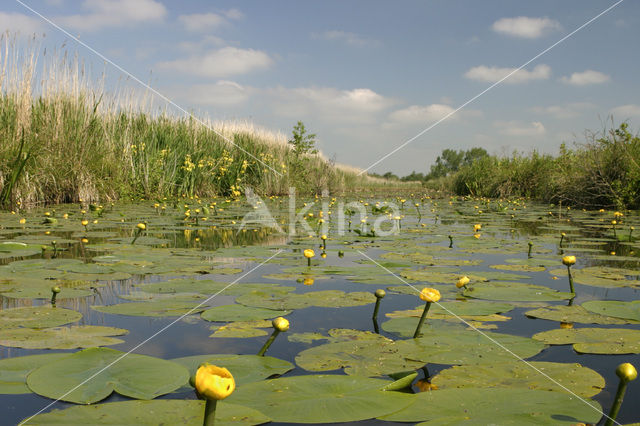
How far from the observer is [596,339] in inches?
66.9

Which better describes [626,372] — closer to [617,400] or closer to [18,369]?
[617,400]

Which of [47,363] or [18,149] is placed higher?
[18,149]

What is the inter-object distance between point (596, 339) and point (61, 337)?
6.43 feet

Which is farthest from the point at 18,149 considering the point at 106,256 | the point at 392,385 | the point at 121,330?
the point at 392,385

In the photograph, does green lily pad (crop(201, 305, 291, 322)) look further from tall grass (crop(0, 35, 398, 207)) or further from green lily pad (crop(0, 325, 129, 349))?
tall grass (crop(0, 35, 398, 207))

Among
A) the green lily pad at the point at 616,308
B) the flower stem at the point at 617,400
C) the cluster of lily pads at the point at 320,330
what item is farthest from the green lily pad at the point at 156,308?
the green lily pad at the point at 616,308

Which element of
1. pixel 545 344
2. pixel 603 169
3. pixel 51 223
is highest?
pixel 603 169

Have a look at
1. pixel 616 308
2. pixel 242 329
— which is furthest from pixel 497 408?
pixel 616 308

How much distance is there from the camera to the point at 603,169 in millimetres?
9289

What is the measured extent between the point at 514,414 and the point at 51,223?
5106 millimetres

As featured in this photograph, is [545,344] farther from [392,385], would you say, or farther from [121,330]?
[121,330]

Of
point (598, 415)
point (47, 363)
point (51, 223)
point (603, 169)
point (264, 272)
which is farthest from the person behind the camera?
point (603, 169)

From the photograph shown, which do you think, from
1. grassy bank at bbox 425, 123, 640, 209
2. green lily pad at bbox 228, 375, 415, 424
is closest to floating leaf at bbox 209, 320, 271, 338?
green lily pad at bbox 228, 375, 415, 424

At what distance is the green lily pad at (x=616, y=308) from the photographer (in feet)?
6.63
